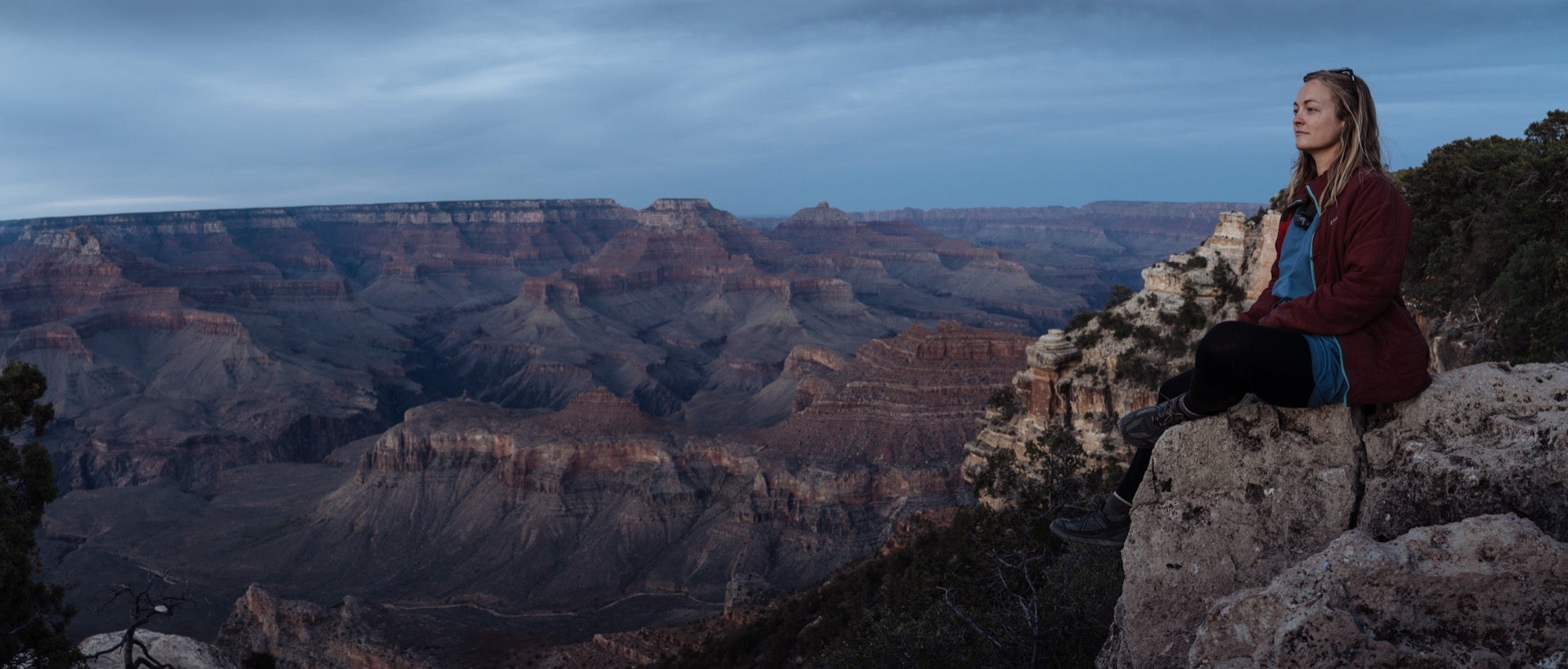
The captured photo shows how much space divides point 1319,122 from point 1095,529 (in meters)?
3.27

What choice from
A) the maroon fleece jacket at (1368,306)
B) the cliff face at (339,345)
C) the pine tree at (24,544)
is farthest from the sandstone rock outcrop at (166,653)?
the cliff face at (339,345)

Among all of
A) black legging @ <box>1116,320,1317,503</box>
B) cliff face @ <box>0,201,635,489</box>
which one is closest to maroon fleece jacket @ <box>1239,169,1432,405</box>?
black legging @ <box>1116,320,1317,503</box>

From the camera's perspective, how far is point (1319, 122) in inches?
254

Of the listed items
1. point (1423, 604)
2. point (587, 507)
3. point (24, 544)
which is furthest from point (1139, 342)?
point (587, 507)

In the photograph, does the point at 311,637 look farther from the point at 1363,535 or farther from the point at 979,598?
the point at 1363,535

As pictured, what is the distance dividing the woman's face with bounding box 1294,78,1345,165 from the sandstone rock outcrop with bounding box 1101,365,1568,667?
5.15 ft

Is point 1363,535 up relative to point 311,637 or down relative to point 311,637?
up

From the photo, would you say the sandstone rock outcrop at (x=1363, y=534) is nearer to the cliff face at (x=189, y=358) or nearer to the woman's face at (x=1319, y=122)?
the woman's face at (x=1319, y=122)

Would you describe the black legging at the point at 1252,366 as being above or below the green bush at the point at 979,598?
above

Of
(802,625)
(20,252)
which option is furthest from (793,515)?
(20,252)

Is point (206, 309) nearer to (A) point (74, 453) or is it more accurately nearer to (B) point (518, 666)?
(A) point (74, 453)

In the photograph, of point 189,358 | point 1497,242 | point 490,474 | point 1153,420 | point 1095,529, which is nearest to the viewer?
point 1153,420

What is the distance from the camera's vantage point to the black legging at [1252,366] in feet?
19.6

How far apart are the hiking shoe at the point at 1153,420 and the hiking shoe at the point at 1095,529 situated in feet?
2.04
